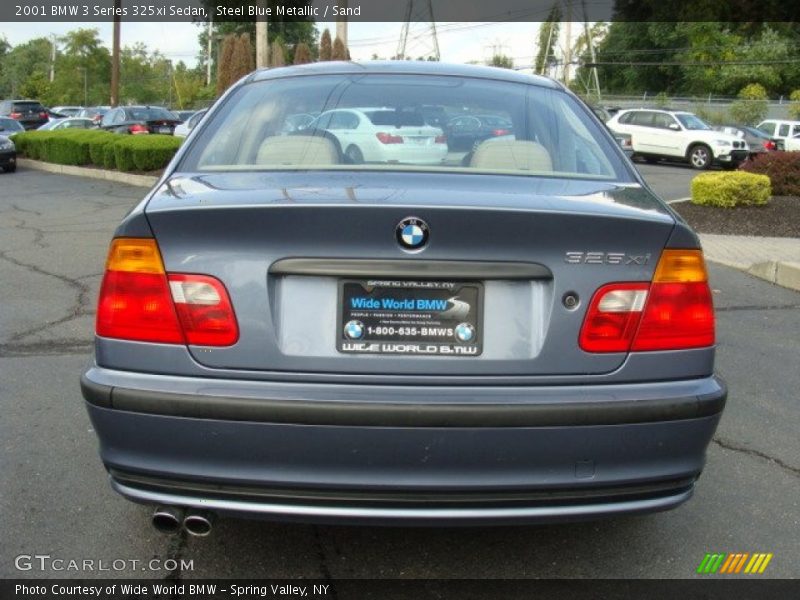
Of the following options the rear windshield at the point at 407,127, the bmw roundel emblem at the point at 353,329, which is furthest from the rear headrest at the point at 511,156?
the bmw roundel emblem at the point at 353,329

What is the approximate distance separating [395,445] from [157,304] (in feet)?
2.63

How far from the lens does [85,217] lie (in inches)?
492

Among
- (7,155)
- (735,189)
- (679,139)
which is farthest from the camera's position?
(679,139)

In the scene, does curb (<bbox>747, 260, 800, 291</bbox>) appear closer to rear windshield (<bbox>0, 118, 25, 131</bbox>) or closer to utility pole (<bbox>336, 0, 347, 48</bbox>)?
utility pole (<bbox>336, 0, 347, 48</bbox>)

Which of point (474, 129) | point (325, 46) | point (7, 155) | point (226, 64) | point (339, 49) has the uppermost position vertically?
point (325, 46)

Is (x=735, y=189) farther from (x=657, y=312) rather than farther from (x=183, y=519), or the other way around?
(x=183, y=519)

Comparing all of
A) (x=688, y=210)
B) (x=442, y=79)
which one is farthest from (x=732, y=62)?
(x=442, y=79)

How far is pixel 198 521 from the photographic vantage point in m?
2.52

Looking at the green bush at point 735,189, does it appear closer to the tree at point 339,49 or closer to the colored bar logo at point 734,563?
the colored bar logo at point 734,563

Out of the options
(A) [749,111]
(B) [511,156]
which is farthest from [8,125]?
(A) [749,111]

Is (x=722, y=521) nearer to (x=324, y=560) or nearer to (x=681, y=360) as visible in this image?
(x=681, y=360)

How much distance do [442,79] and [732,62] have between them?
196 ft

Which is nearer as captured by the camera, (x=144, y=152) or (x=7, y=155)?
(x=144, y=152)

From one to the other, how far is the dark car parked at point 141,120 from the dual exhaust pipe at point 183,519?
987 inches
